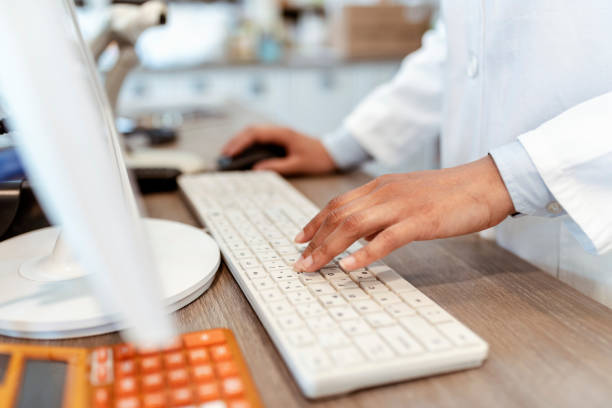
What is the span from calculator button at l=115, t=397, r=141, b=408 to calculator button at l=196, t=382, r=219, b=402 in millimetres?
38

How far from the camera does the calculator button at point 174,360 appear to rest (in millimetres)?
371

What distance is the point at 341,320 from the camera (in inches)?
16.1

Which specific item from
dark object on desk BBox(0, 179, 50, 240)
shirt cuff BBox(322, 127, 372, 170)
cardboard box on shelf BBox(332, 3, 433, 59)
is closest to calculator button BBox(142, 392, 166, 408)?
dark object on desk BBox(0, 179, 50, 240)

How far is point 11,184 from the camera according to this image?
0.63 metres

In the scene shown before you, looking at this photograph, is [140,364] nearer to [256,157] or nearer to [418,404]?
[418,404]

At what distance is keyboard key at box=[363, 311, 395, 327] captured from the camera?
1.32ft

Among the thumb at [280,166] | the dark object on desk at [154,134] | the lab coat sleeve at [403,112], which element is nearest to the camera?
the thumb at [280,166]

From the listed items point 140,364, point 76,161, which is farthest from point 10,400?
point 76,161

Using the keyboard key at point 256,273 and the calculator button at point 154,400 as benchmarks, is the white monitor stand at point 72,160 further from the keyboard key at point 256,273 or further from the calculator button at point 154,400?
the keyboard key at point 256,273

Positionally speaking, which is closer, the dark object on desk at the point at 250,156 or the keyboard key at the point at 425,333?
the keyboard key at the point at 425,333

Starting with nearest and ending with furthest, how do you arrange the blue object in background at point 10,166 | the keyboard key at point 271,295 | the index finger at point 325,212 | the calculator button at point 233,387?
the calculator button at point 233,387 < the keyboard key at point 271,295 < the index finger at point 325,212 < the blue object in background at point 10,166

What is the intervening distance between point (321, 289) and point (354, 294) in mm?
29

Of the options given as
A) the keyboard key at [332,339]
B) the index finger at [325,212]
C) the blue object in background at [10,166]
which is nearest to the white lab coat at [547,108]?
the index finger at [325,212]

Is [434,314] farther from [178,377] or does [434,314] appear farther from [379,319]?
[178,377]
